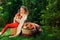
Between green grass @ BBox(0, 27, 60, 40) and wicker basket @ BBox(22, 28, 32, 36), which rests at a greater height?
wicker basket @ BBox(22, 28, 32, 36)

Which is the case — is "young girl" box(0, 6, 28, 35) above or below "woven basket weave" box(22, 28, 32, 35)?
above

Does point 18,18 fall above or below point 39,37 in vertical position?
above

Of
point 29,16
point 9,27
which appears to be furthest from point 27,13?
point 9,27

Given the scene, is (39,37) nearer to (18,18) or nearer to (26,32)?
(26,32)

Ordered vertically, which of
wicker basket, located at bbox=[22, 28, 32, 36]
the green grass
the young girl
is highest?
the young girl

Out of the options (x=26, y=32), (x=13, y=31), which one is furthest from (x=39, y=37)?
(x=13, y=31)

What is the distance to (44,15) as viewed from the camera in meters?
2.45

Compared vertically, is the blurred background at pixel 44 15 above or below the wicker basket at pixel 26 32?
above

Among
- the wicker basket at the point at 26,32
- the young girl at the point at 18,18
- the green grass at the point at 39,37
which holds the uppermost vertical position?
the young girl at the point at 18,18

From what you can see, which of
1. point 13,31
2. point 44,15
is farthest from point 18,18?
point 44,15

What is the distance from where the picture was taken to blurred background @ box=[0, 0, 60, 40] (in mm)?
2430

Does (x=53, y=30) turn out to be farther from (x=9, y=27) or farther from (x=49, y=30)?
(x=9, y=27)

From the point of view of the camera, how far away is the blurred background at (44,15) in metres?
2.43

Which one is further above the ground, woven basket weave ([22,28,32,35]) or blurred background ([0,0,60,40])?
blurred background ([0,0,60,40])
